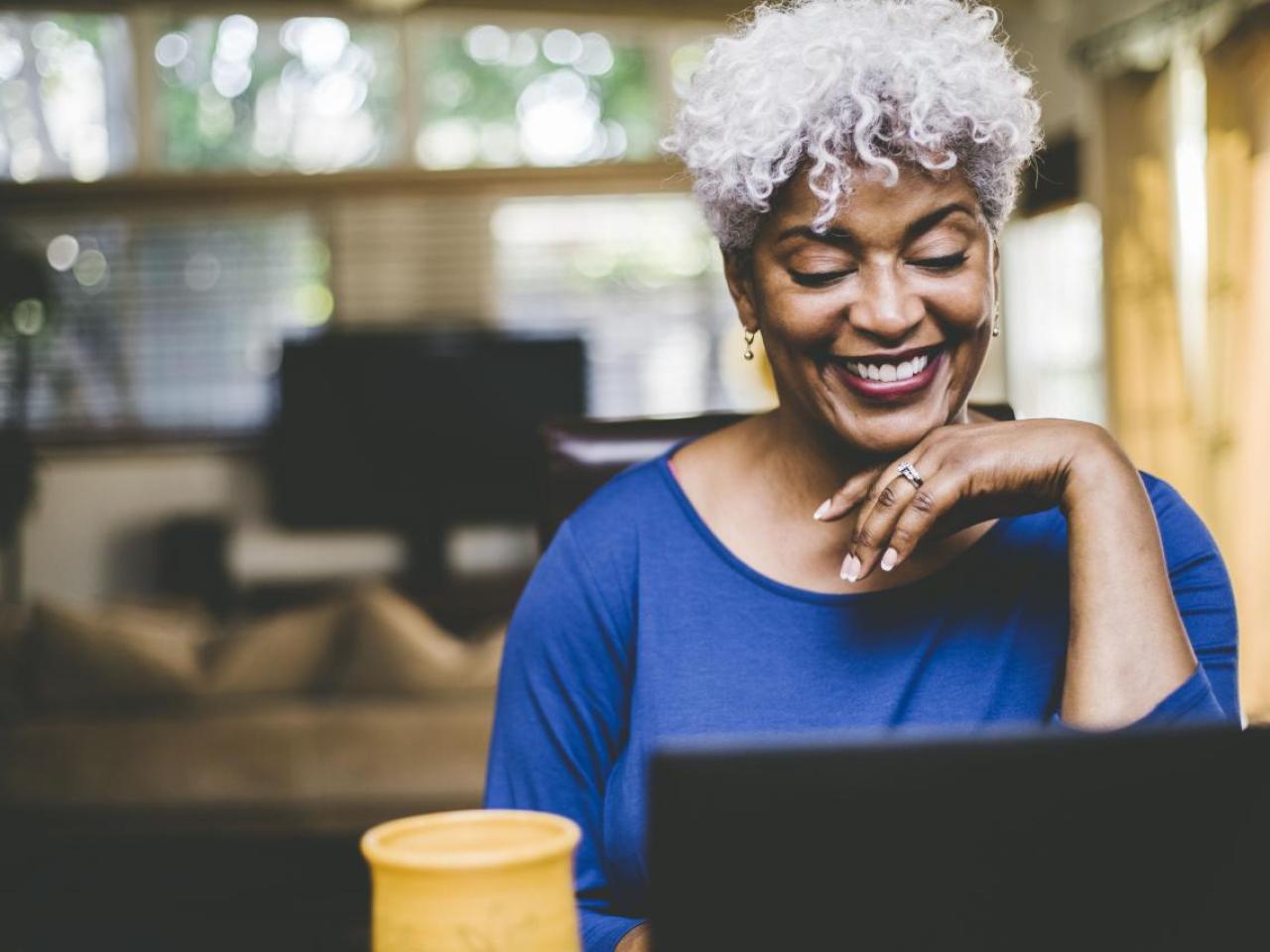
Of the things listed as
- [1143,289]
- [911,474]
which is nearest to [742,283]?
[911,474]

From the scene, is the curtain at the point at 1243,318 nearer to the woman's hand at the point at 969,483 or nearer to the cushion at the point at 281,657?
the cushion at the point at 281,657

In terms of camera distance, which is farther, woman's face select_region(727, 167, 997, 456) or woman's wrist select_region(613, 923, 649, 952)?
woman's face select_region(727, 167, 997, 456)

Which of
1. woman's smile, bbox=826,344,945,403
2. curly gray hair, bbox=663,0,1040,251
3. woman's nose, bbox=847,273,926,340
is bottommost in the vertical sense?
woman's smile, bbox=826,344,945,403

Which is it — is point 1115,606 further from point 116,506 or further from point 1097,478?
point 116,506

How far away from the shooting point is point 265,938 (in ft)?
8.26

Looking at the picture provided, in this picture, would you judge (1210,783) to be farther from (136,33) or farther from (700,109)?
(136,33)

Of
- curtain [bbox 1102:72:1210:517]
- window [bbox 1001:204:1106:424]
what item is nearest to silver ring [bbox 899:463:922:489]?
curtain [bbox 1102:72:1210:517]

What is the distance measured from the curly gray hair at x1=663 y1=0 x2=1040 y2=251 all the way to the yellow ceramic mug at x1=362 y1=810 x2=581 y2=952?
539 millimetres

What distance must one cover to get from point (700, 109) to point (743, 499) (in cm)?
31

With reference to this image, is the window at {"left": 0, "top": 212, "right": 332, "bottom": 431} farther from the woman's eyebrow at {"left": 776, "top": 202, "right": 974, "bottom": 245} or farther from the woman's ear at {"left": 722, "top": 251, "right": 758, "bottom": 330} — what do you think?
the woman's eyebrow at {"left": 776, "top": 202, "right": 974, "bottom": 245}

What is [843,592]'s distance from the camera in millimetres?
1031

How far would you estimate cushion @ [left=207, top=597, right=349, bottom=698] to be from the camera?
242 cm

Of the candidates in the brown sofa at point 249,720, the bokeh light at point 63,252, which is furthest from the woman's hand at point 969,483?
the bokeh light at point 63,252

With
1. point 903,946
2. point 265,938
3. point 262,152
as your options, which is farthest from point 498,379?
point 903,946
